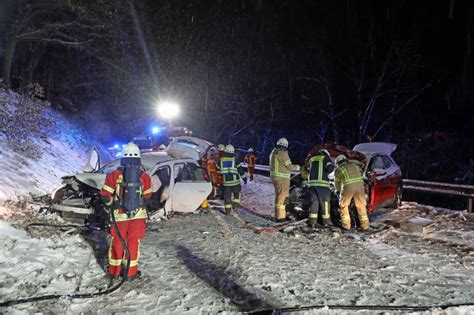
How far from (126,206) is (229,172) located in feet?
17.0

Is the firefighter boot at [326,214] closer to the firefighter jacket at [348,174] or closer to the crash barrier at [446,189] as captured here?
the firefighter jacket at [348,174]

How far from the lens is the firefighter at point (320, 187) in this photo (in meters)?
7.93

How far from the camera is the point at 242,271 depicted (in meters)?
5.39

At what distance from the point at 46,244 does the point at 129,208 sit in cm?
197

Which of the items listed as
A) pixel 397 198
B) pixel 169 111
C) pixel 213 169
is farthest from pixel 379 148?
pixel 169 111

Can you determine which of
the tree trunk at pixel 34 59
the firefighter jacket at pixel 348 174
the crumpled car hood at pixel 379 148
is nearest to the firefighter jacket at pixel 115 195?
the firefighter jacket at pixel 348 174

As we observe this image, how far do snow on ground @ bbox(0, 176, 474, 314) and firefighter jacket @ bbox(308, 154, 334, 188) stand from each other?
1.03 m

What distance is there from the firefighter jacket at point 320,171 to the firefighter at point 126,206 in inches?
162

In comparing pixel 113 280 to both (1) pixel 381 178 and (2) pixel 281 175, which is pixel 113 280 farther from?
(1) pixel 381 178

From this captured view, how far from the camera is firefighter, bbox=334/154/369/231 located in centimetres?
776

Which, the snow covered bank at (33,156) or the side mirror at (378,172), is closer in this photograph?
the side mirror at (378,172)

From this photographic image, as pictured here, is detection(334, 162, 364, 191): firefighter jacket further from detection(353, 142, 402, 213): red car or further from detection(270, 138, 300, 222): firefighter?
detection(270, 138, 300, 222): firefighter

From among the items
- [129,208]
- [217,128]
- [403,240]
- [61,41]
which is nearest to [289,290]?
[129,208]

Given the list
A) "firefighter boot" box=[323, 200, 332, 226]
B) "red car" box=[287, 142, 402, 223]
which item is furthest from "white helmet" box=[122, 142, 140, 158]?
"red car" box=[287, 142, 402, 223]
